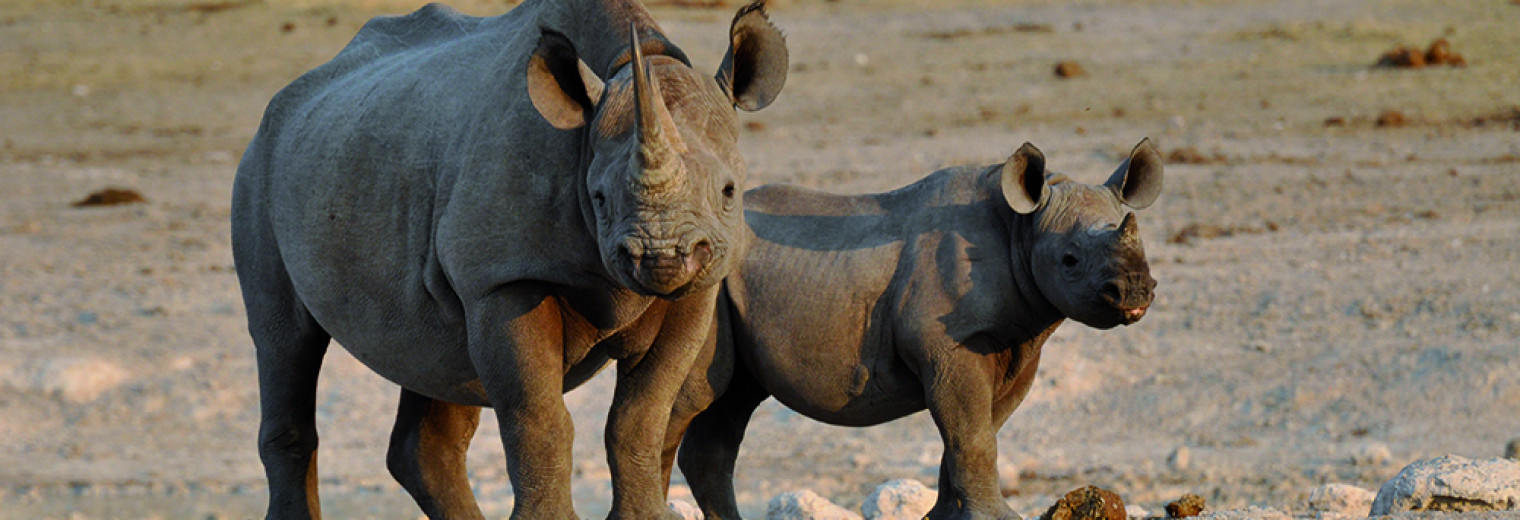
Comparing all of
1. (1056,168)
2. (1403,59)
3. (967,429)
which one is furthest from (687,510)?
(1403,59)

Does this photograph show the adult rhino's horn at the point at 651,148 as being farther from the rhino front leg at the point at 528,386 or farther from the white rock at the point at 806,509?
the white rock at the point at 806,509

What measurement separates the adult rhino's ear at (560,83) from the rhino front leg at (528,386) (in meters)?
0.43

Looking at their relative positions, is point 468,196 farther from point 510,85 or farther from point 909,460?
point 909,460

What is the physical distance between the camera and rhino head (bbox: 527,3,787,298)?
3918 mm

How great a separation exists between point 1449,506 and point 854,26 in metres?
17.0

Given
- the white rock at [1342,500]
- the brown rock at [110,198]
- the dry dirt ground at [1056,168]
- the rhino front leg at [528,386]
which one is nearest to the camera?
the rhino front leg at [528,386]

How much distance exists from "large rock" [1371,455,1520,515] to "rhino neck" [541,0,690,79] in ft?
9.28

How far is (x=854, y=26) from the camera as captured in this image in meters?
22.6

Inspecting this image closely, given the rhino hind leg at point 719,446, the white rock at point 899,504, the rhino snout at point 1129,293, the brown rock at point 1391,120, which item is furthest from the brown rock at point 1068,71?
the rhino snout at point 1129,293

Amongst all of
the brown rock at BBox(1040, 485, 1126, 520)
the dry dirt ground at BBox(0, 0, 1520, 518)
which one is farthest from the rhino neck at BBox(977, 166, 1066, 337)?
the dry dirt ground at BBox(0, 0, 1520, 518)

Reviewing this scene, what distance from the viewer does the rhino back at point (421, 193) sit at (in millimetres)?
4449

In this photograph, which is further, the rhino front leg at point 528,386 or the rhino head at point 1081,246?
the rhino head at point 1081,246

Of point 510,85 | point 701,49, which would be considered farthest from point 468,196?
point 701,49

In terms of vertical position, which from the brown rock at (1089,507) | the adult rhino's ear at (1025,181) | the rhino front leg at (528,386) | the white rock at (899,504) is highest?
the adult rhino's ear at (1025,181)
